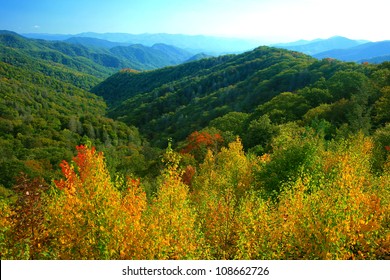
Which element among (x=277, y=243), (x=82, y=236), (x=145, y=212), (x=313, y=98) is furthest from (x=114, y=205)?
(x=313, y=98)

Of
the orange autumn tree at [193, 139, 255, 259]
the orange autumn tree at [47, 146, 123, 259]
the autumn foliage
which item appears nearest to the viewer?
the autumn foliage

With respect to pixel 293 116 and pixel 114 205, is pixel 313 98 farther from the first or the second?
pixel 114 205

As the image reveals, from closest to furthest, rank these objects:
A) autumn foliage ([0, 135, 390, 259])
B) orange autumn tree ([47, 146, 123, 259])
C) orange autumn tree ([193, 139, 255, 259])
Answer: autumn foliage ([0, 135, 390, 259]) → orange autumn tree ([47, 146, 123, 259]) → orange autumn tree ([193, 139, 255, 259])

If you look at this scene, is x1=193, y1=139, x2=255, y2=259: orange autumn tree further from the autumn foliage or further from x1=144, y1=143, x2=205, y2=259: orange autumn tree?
x1=144, y1=143, x2=205, y2=259: orange autumn tree

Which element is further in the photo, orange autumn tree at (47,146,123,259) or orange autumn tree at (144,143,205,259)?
orange autumn tree at (47,146,123,259)

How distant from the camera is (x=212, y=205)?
2775 cm

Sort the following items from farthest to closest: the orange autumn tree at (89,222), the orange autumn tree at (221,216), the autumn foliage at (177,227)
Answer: the orange autumn tree at (221,216) → the orange autumn tree at (89,222) → the autumn foliage at (177,227)

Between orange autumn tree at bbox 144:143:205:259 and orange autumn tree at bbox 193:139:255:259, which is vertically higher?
orange autumn tree at bbox 144:143:205:259

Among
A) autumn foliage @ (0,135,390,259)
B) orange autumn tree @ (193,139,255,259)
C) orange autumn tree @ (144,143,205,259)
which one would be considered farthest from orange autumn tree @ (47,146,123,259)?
orange autumn tree @ (193,139,255,259)

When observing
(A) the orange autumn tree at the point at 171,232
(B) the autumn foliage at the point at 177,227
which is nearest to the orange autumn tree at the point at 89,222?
(B) the autumn foliage at the point at 177,227

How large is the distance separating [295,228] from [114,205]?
38.1 ft

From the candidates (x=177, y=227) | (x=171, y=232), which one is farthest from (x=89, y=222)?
(x=177, y=227)

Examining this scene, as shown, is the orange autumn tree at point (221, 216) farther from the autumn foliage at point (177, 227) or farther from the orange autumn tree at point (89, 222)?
the orange autumn tree at point (89, 222)

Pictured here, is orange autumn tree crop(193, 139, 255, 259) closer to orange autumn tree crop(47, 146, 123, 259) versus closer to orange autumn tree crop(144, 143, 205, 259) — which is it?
orange autumn tree crop(144, 143, 205, 259)
